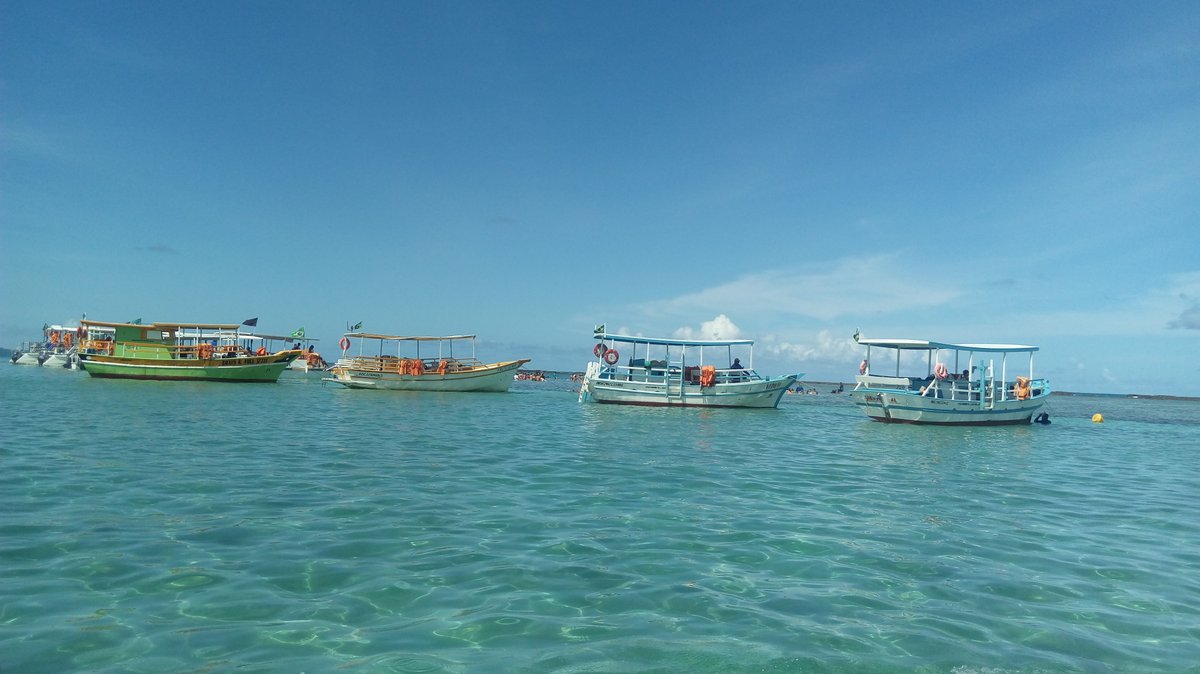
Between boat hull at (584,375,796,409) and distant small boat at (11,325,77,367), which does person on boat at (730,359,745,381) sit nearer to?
boat hull at (584,375,796,409)

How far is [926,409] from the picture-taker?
31062mm

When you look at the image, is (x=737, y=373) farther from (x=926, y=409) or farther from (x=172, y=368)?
(x=172, y=368)

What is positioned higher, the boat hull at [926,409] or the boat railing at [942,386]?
the boat railing at [942,386]

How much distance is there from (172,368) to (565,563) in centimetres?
4472

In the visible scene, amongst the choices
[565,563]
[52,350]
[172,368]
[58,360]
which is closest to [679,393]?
[565,563]

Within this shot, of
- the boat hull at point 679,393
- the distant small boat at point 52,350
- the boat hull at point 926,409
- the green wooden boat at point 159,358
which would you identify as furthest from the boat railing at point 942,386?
the distant small boat at point 52,350

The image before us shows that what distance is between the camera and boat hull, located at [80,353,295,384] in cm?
4316

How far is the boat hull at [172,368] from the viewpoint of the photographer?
4316 centimetres

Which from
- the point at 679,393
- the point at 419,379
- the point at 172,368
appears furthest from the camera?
the point at 419,379

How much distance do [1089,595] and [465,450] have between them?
41.6ft

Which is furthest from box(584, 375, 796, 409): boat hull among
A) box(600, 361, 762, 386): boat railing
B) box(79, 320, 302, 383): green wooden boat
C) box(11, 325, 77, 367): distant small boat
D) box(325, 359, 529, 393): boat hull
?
box(11, 325, 77, 367): distant small boat

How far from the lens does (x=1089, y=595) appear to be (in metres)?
6.86

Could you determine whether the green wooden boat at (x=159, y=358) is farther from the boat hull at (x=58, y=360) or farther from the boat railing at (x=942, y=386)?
the boat railing at (x=942, y=386)

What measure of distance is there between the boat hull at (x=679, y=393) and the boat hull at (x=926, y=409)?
6.58 metres
